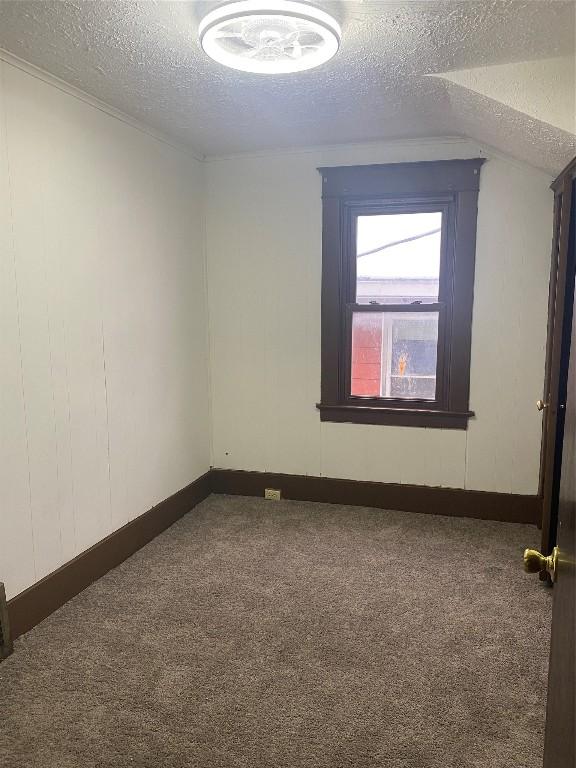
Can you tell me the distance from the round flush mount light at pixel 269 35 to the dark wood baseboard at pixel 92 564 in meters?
2.33

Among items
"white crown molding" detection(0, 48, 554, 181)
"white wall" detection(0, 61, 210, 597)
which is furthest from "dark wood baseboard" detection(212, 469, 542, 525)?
"white crown molding" detection(0, 48, 554, 181)

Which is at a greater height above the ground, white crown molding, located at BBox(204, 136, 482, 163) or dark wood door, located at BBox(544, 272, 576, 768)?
white crown molding, located at BBox(204, 136, 482, 163)

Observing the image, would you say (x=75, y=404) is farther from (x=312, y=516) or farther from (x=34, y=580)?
(x=312, y=516)

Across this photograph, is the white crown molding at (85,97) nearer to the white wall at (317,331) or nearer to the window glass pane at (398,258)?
the white wall at (317,331)

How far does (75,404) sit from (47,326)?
419mm

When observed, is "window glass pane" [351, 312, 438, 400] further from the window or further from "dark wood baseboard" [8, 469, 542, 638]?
"dark wood baseboard" [8, 469, 542, 638]

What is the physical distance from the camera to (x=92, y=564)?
2.97 meters

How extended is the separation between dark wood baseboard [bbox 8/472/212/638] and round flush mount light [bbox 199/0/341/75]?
2.33 m

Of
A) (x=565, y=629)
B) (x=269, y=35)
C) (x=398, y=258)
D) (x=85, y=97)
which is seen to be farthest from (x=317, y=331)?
(x=565, y=629)

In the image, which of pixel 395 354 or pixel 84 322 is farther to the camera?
pixel 395 354

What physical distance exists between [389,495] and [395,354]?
0.97 metres

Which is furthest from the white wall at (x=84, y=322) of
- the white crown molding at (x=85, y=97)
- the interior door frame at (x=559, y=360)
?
the interior door frame at (x=559, y=360)

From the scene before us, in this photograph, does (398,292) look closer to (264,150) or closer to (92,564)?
(264,150)

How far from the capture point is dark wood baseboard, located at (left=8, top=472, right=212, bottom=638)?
2535mm
